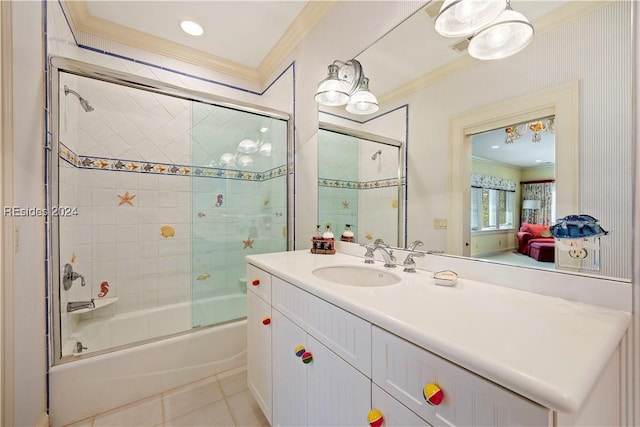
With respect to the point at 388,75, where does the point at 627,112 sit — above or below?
below

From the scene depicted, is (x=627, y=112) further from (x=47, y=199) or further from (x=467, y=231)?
(x=47, y=199)

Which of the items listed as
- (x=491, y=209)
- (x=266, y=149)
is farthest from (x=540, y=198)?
(x=266, y=149)

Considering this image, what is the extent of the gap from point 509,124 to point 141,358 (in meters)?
2.13

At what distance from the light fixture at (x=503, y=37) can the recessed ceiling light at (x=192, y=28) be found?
1.86m

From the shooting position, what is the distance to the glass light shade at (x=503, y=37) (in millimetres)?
816

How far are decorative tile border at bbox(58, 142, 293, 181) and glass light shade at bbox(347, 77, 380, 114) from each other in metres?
0.73

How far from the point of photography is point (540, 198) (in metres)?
0.83

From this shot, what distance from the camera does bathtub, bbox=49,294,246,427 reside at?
1307mm

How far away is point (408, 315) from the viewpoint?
0.62 m

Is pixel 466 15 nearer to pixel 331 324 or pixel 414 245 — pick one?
pixel 414 245

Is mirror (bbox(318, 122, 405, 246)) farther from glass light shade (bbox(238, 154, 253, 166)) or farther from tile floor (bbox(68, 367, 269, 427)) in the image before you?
tile floor (bbox(68, 367, 269, 427))

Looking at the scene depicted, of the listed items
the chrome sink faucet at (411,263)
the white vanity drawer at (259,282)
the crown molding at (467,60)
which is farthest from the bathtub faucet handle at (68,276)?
the crown molding at (467,60)

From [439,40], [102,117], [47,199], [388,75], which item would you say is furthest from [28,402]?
[439,40]

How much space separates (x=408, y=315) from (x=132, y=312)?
225cm
